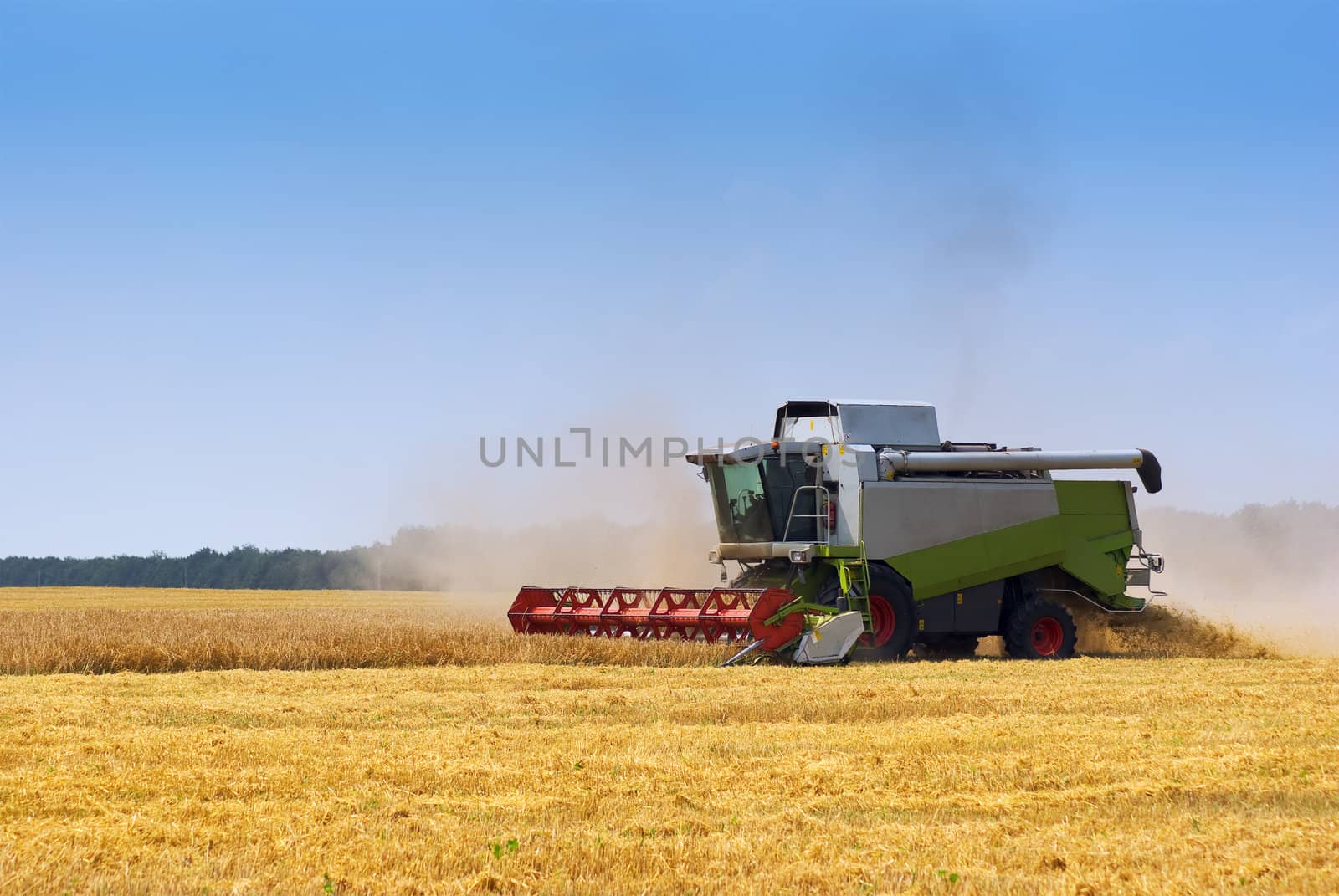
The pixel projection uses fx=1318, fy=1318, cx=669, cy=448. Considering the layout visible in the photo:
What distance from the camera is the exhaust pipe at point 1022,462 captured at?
14766 mm

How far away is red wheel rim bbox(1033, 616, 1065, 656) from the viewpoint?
605 inches

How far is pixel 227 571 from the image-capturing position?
2876 inches

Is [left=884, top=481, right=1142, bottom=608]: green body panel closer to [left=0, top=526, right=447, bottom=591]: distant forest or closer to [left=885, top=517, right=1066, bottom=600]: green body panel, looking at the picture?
[left=885, top=517, right=1066, bottom=600]: green body panel

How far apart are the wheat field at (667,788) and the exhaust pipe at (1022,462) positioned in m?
4.12

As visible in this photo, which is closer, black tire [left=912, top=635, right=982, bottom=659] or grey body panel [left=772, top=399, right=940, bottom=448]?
grey body panel [left=772, top=399, right=940, bottom=448]

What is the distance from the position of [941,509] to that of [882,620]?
4.71ft

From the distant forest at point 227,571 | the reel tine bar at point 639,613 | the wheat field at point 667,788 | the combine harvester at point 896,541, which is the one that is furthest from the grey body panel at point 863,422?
the distant forest at point 227,571

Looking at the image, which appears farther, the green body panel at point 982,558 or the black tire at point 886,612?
the green body panel at point 982,558

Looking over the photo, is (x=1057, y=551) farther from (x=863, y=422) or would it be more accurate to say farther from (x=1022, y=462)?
(x=863, y=422)

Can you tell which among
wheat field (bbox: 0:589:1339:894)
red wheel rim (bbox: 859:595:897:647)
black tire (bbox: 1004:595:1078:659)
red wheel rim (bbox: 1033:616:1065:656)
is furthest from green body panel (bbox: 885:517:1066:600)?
wheat field (bbox: 0:589:1339:894)

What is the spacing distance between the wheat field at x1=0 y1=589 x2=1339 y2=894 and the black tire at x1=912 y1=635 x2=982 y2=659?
194 inches

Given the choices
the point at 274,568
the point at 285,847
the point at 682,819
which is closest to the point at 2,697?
the point at 285,847

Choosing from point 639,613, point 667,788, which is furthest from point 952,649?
point 667,788

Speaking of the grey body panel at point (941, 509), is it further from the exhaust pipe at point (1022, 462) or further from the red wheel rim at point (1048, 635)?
the red wheel rim at point (1048, 635)
